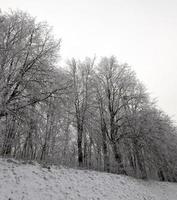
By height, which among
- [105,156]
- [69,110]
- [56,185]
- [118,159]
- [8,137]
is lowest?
[56,185]

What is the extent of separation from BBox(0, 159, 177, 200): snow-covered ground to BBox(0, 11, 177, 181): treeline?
168 centimetres

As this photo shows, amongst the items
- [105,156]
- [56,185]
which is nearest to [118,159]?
[105,156]

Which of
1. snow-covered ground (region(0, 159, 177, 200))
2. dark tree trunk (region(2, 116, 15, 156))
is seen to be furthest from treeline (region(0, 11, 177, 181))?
snow-covered ground (region(0, 159, 177, 200))

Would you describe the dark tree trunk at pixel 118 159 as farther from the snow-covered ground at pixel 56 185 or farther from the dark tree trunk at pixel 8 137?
the dark tree trunk at pixel 8 137

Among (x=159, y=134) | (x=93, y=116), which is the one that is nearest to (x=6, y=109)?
(x=93, y=116)

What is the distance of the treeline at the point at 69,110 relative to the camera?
8688 mm

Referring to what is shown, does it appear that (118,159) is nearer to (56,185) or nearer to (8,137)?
(56,185)

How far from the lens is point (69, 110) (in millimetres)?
10781

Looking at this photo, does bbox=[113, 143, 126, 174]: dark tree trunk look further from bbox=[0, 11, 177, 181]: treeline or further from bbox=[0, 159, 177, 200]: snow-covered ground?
bbox=[0, 159, 177, 200]: snow-covered ground

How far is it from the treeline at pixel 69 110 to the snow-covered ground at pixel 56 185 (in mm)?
1678

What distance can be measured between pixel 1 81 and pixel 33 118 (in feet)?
8.01

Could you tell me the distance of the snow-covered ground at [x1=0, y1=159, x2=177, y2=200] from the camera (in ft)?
18.6

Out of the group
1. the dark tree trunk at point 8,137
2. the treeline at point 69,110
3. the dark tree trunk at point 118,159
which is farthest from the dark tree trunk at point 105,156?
the dark tree trunk at point 8,137

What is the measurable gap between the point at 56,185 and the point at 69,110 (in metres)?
4.77
